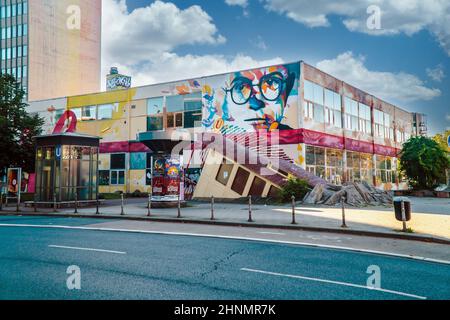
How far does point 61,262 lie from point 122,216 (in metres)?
9.47

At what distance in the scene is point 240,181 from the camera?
1051 inches

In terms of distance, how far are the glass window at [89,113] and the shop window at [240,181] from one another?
76.6ft

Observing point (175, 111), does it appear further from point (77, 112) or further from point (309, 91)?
point (77, 112)

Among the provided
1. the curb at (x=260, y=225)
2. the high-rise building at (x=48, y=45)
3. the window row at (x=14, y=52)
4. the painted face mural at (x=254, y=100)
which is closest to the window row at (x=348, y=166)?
the painted face mural at (x=254, y=100)

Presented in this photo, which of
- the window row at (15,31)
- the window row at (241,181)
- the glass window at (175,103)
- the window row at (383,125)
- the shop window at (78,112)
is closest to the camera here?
the window row at (241,181)

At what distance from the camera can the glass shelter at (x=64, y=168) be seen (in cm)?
2355

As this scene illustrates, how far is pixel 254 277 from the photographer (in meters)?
6.71

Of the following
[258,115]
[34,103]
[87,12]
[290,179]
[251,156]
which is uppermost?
[87,12]

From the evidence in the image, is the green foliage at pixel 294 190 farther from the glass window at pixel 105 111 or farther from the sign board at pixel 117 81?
the sign board at pixel 117 81

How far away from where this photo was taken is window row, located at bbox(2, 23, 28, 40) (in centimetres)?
6881
